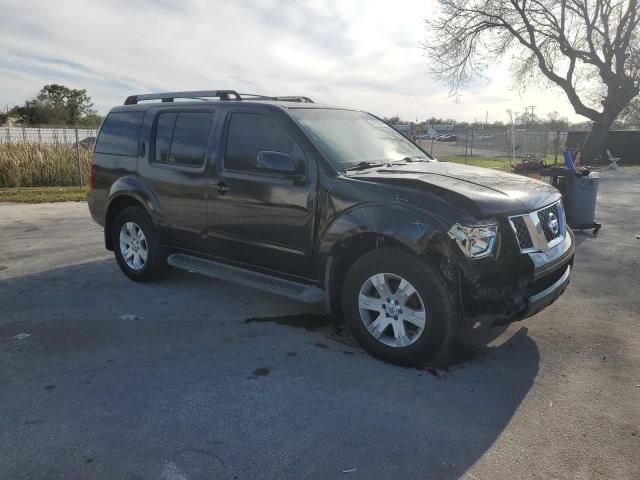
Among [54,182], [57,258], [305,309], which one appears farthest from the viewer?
[54,182]

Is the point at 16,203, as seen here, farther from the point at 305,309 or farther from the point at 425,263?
the point at 425,263

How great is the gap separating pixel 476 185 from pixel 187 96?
319 centimetres

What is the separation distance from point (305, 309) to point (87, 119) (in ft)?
202

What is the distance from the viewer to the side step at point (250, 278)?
13.7ft

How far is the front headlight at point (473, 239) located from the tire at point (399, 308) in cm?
26

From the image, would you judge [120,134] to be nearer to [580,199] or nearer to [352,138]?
[352,138]

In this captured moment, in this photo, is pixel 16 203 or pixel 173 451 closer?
pixel 173 451

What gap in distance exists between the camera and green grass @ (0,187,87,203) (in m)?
12.2

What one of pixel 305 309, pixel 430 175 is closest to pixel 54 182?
pixel 305 309

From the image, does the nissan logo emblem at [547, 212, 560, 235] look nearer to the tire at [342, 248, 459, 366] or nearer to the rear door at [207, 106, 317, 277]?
the tire at [342, 248, 459, 366]

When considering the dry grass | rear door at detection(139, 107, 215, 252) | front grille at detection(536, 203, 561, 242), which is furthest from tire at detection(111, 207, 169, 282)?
the dry grass

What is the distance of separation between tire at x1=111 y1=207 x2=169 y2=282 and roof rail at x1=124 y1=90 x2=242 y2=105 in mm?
1254

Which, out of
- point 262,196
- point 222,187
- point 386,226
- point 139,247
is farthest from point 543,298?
point 139,247

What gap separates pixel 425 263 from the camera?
141 inches
